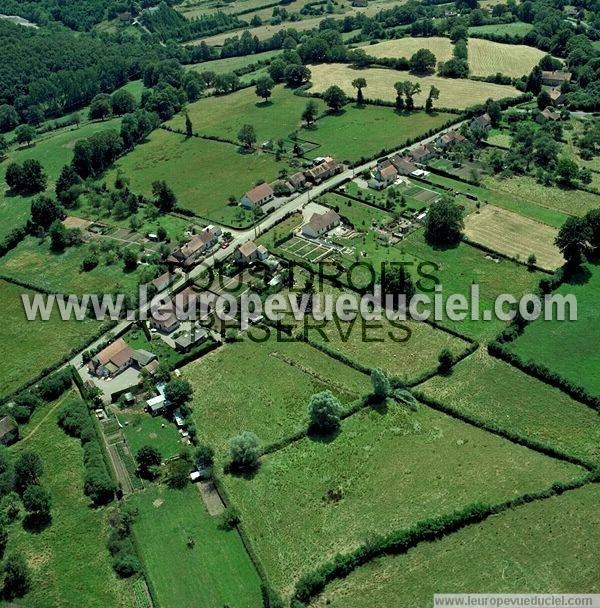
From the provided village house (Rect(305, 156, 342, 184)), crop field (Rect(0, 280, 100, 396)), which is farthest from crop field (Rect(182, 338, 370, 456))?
village house (Rect(305, 156, 342, 184))

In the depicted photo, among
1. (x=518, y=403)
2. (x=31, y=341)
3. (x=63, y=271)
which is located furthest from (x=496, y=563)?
(x=63, y=271)

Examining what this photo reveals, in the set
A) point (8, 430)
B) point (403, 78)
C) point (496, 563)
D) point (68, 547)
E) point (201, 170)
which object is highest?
point (403, 78)

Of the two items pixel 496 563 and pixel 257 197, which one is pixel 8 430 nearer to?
pixel 496 563

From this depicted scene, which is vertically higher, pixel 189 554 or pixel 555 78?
pixel 555 78

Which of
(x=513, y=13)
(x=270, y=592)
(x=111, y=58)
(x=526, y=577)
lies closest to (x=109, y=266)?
(x=270, y=592)

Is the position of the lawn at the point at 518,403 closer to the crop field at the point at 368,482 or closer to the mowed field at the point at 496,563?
the crop field at the point at 368,482

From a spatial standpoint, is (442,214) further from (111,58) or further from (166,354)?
(111,58)

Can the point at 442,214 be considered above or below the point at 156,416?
above
